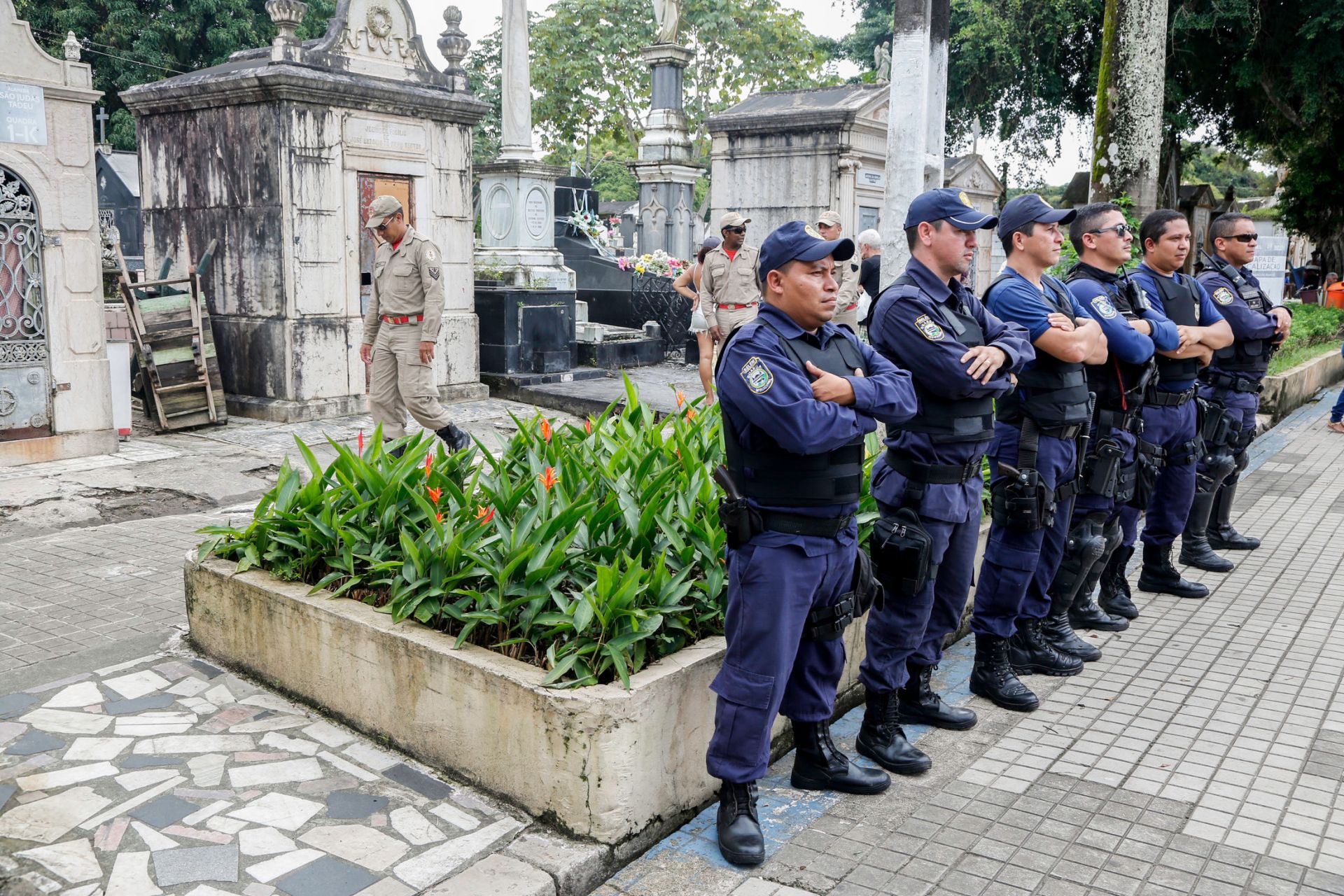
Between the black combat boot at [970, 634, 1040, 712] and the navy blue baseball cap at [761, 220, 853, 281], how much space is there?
2017mm

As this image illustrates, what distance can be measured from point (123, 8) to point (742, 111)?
2263 centimetres

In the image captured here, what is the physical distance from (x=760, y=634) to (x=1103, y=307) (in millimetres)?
2610

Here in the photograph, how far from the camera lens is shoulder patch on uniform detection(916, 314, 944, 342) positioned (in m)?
3.86

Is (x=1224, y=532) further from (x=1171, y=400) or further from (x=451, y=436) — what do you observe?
(x=451, y=436)

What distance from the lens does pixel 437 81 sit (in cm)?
1092

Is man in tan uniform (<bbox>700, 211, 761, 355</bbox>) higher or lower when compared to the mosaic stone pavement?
higher

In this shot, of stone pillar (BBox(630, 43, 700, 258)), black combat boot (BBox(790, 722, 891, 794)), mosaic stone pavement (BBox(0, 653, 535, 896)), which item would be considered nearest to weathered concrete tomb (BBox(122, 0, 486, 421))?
mosaic stone pavement (BBox(0, 653, 535, 896))

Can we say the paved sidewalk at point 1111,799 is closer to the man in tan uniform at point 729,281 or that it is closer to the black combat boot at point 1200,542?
the black combat boot at point 1200,542

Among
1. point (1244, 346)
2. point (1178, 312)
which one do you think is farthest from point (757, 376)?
point (1244, 346)

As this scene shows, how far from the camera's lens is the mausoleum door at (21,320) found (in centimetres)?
768

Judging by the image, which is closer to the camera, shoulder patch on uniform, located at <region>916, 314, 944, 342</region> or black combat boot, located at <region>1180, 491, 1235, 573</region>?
shoulder patch on uniform, located at <region>916, 314, 944, 342</region>

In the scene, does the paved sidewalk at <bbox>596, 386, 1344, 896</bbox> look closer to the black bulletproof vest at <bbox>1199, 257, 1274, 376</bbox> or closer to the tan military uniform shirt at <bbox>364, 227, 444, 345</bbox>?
the black bulletproof vest at <bbox>1199, 257, 1274, 376</bbox>

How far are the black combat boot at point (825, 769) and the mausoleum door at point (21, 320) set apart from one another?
6.44 metres

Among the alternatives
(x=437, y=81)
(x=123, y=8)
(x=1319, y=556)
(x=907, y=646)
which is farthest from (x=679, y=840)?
(x=123, y=8)
